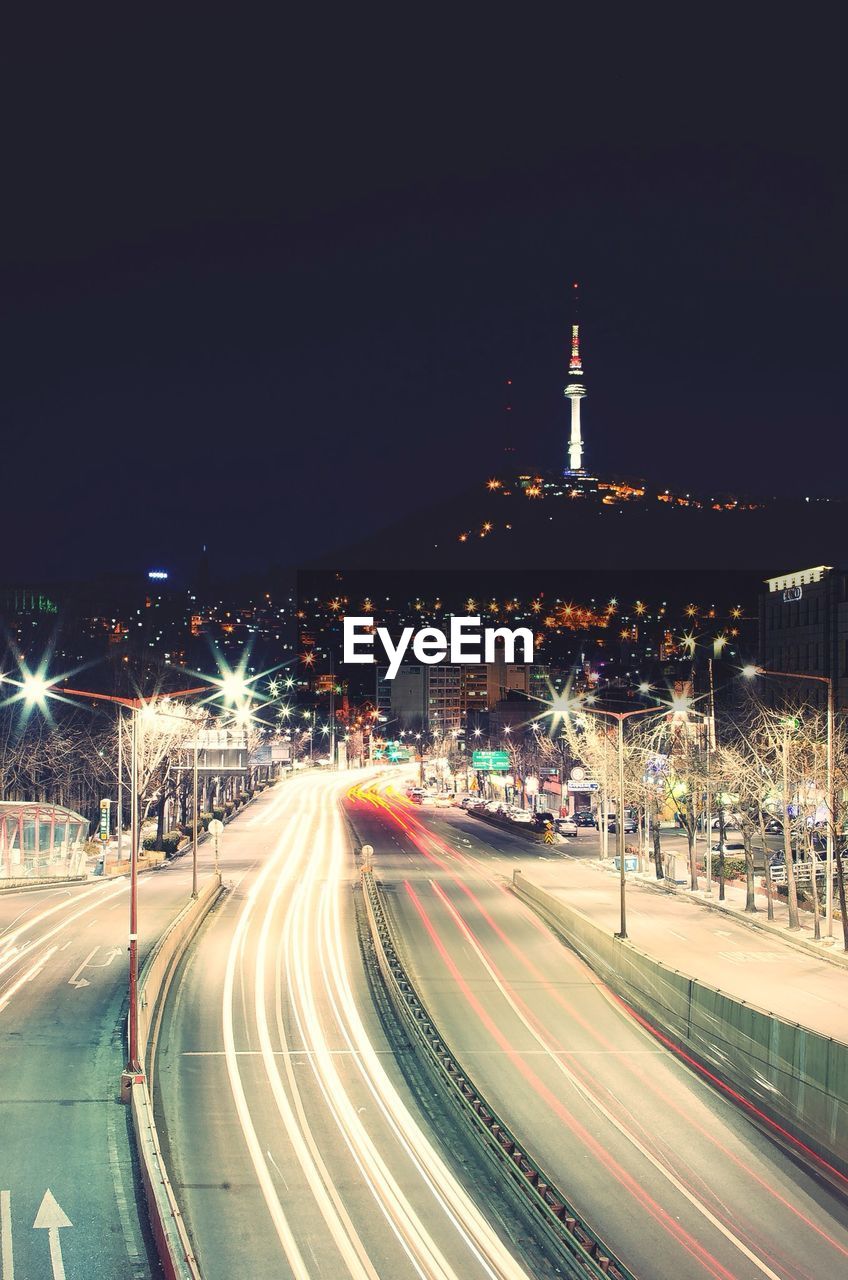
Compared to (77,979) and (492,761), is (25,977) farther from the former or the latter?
(492,761)

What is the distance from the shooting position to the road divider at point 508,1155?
21.1 m

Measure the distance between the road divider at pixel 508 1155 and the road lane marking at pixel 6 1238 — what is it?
903cm

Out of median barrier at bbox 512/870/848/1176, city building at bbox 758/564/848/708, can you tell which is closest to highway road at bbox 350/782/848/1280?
median barrier at bbox 512/870/848/1176

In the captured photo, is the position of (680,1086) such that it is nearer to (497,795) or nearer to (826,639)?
(826,639)

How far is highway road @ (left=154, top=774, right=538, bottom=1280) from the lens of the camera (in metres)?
21.3

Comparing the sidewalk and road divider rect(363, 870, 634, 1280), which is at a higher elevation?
the sidewalk

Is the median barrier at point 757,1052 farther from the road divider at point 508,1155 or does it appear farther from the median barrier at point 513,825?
the median barrier at point 513,825

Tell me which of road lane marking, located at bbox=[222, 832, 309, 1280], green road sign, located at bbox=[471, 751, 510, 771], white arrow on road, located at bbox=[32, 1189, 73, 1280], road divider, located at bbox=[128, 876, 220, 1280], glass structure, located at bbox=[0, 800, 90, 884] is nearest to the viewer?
road divider, located at bbox=[128, 876, 220, 1280]

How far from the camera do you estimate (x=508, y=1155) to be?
2606 centimetres

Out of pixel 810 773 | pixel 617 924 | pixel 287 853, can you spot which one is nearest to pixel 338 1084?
pixel 617 924

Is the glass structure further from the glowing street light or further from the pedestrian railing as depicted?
the pedestrian railing

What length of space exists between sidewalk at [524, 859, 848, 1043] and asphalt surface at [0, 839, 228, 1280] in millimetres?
17430

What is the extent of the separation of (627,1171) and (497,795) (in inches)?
4727

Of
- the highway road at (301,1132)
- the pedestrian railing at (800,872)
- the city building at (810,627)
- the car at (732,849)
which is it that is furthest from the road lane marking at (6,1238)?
the city building at (810,627)
